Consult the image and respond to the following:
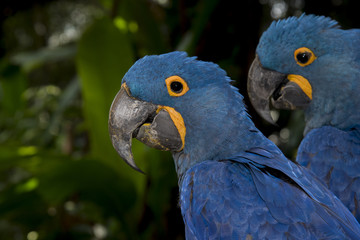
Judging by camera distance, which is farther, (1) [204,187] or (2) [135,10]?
(2) [135,10]

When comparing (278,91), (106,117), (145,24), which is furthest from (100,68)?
(278,91)

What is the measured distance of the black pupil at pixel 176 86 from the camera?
0.73 m

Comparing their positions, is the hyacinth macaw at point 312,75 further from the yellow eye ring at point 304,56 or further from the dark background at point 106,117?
the dark background at point 106,117

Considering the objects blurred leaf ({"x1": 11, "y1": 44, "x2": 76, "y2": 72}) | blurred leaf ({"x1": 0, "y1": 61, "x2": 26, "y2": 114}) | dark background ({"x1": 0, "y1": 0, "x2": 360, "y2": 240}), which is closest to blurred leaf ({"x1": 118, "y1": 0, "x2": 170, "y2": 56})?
dark background ({"x1": 0, "y1": 0, "x2": 360, "y2": 240})

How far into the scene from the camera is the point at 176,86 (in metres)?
0.73

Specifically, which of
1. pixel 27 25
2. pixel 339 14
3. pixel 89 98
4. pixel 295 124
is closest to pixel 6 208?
pixel 89 98

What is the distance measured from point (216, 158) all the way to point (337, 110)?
0.43 metres

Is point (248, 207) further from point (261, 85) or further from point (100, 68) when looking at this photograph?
point (100, 68)

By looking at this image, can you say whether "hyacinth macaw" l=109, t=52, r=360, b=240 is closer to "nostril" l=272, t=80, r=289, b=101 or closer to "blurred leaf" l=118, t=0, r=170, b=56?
"nostril" l=272, t=80, r=289, b=101

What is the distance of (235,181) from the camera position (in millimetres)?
656

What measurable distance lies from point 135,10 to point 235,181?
1.24 metres

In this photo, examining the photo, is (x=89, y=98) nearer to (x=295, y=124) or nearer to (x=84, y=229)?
(x=84, y=229)

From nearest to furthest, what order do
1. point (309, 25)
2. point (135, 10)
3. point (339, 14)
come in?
point (309, 25)
point (135, 10)
point (339, 14)

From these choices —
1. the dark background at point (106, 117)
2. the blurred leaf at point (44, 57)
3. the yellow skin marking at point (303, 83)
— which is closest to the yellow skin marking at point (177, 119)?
the yellow skin marking at point (303, 83)
